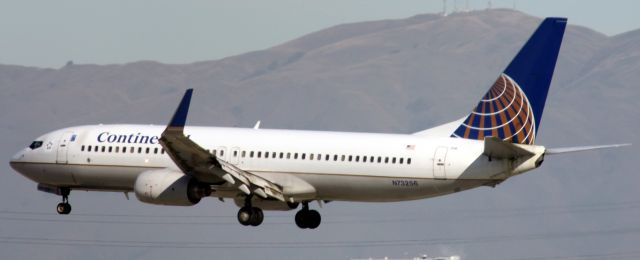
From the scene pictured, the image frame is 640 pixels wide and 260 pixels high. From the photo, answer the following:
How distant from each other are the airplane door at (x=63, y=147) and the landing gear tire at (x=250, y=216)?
379 inches

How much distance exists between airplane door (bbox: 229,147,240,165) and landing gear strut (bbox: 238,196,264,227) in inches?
70.6

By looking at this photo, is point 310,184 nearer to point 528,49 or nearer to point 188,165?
point 188,165

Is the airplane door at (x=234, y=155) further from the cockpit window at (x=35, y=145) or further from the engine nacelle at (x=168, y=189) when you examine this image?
the cockpit window at (x=35, y=145)

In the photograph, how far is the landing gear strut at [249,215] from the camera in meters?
72.6

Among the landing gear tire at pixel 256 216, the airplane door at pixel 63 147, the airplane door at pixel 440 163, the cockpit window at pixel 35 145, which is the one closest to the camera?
the airplane door at pixel 440 163

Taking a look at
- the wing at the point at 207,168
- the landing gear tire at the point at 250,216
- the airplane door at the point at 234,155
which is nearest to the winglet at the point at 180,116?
the wing at the point at 207,168

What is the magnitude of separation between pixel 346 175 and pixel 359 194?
1023 mm

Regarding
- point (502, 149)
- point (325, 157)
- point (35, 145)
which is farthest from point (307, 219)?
point (35, 145)

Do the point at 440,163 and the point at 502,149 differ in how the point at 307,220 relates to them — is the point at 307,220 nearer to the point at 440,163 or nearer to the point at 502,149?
the point at 440,163

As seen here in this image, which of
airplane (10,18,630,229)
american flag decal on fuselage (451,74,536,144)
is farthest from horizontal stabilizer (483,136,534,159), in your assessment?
american flag decal on fuselage (451,74,536,144)

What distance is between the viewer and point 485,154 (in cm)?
6881

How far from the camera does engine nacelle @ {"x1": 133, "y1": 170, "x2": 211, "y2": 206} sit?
71.8 m

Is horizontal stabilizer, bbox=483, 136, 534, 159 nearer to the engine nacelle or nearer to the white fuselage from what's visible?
the white fuselage

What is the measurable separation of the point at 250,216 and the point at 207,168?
3.22 m
